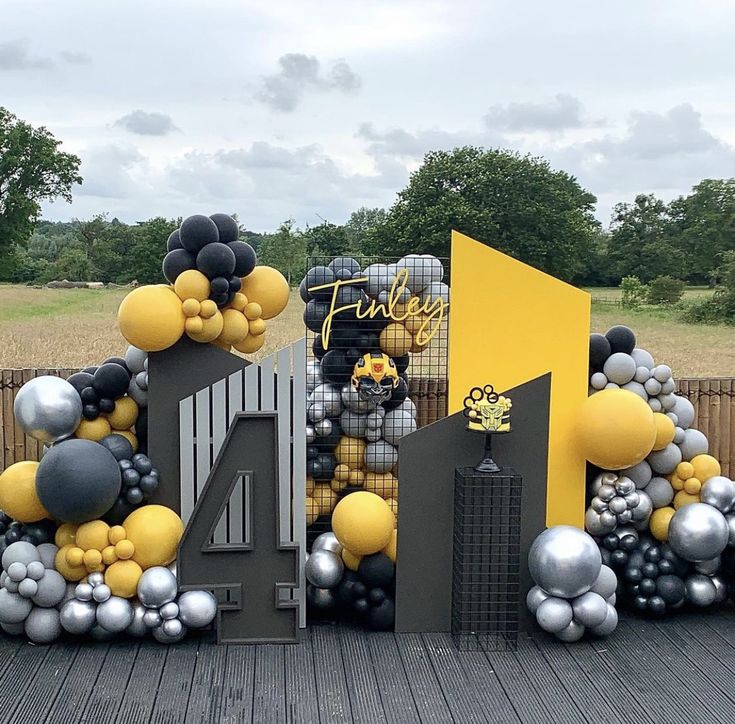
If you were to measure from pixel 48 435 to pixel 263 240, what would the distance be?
690 inches

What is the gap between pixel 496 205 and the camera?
30719 mm

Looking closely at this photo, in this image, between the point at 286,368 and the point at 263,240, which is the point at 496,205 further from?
the point at 286,368

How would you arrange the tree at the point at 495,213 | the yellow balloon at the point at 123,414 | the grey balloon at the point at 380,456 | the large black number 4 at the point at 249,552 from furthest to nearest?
the tree at the point at 495,213 < the grey balloon at the point at 380,456 < the yellow balloon at the point at 123,414 < the large black number 4 at the point at 249,552

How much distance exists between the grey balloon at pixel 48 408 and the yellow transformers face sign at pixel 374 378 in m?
1.81

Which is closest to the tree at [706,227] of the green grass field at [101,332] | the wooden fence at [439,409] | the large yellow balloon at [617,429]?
the green grass field at [101,332]

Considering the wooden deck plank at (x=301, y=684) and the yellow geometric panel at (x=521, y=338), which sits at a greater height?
the yellow geometric panel at (x=521, y=338)

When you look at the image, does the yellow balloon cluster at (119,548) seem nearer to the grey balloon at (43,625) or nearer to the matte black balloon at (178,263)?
the grey balloon at (43,625)

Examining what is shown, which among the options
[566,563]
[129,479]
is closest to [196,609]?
[129,479]

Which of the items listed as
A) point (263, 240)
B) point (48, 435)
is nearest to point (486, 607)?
point (48, 435)

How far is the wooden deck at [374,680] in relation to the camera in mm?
4348

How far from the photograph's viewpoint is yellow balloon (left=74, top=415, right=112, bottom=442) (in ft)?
18.0

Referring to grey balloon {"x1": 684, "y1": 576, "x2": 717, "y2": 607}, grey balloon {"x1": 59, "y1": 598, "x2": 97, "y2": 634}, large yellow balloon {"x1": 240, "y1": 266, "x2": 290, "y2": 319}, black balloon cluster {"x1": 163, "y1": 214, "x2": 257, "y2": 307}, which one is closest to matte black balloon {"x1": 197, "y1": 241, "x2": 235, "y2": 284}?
black balloon cluster {"x1": 163, "y1": 214, "x2": 257, "y2": 307}

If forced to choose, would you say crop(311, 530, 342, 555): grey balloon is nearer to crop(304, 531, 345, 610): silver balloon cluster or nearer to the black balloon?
crop(304, 531, 345, 610): silver balloon cluster

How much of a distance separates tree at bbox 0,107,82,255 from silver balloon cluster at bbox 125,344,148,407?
17126 mm
